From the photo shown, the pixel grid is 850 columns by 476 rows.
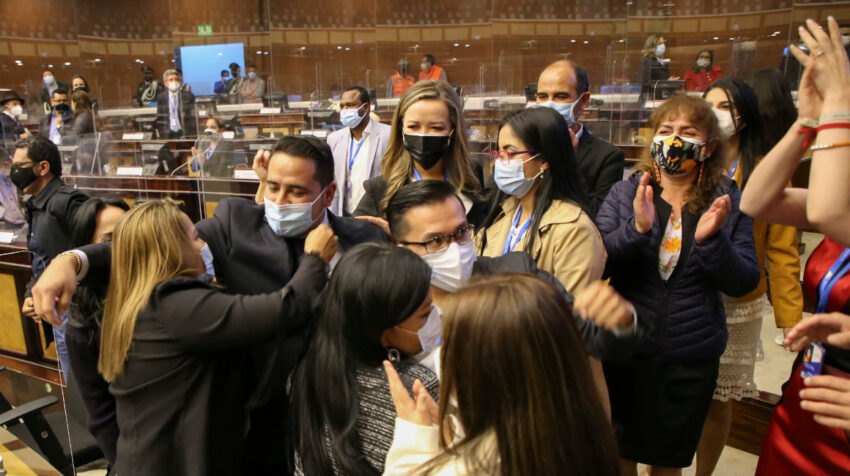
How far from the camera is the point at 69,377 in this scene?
245 cm

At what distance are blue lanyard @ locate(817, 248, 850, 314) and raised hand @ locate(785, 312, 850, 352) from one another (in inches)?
5.5

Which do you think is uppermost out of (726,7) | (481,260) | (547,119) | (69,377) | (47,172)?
(726,7)

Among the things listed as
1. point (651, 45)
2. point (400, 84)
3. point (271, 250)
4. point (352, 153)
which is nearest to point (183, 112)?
point (400, 84)

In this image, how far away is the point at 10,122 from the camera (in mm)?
8023

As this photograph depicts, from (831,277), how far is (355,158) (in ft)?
10.1

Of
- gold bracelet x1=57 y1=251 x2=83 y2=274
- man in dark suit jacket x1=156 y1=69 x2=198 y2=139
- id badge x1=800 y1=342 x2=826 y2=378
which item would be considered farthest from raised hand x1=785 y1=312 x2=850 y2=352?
man in dark suit jacket x1=156 y1=69 x2=198 y2=139

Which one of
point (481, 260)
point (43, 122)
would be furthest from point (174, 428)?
point (43, 122)

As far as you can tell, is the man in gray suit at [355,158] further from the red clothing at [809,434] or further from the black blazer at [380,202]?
the red clothing at [809,434]

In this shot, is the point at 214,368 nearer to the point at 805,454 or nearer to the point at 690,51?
the point at 805,454

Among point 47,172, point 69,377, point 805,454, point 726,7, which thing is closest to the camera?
point 805,454

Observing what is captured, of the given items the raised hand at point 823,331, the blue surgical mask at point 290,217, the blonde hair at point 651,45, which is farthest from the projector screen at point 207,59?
the raised hand at point 823,331

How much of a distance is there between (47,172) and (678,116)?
3415 mm

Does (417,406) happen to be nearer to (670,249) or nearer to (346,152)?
(670,249)

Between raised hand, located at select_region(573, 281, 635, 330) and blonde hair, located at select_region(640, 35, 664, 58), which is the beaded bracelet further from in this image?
blonde hair, located at select_region(640, 35, 664, 58)
